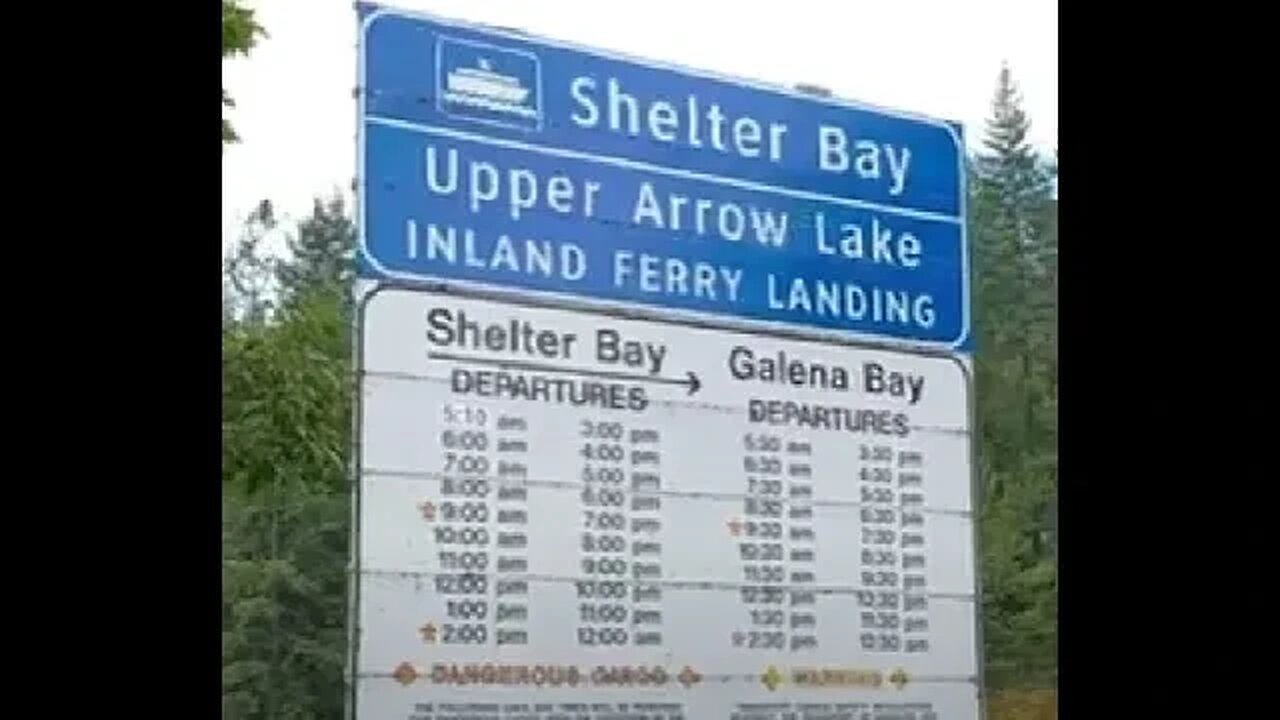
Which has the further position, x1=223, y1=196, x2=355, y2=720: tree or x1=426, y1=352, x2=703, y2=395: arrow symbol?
x1=426, y1=352, x2=703, y2=395: arrow symbol

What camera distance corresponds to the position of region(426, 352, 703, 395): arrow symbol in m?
2.21

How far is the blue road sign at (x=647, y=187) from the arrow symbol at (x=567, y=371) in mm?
72

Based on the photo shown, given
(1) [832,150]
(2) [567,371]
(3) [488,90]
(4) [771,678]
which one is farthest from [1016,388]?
(3) [488,90]

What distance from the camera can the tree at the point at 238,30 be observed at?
2236 mm

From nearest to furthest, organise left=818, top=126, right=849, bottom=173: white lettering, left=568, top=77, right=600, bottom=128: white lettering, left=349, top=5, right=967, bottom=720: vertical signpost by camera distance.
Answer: left=349, top=5, right=967, bottom=720: vertical signpost, left=568, top=77, right=600, bottom=128: white lettering, left=818, top=126, right=849, bottom=173: white lettering

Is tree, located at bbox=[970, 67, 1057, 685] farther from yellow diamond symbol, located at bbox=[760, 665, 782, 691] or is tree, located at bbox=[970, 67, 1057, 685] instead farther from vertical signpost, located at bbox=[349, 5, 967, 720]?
yellow diamond symbol, located at bbox=[760, 665, 782, 691]

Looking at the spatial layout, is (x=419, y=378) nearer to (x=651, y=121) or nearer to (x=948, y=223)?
(x=651, y=121)

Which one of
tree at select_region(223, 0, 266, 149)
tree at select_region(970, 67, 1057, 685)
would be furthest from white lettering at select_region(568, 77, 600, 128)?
tree at select_region(970, 67, 1057, 685)

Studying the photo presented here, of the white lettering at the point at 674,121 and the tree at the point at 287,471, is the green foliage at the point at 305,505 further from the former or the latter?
the white lettering at the point at 674,121

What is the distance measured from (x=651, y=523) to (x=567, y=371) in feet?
0.56

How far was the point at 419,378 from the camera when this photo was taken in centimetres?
217

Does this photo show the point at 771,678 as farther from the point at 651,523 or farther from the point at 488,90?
the point at 488,90
